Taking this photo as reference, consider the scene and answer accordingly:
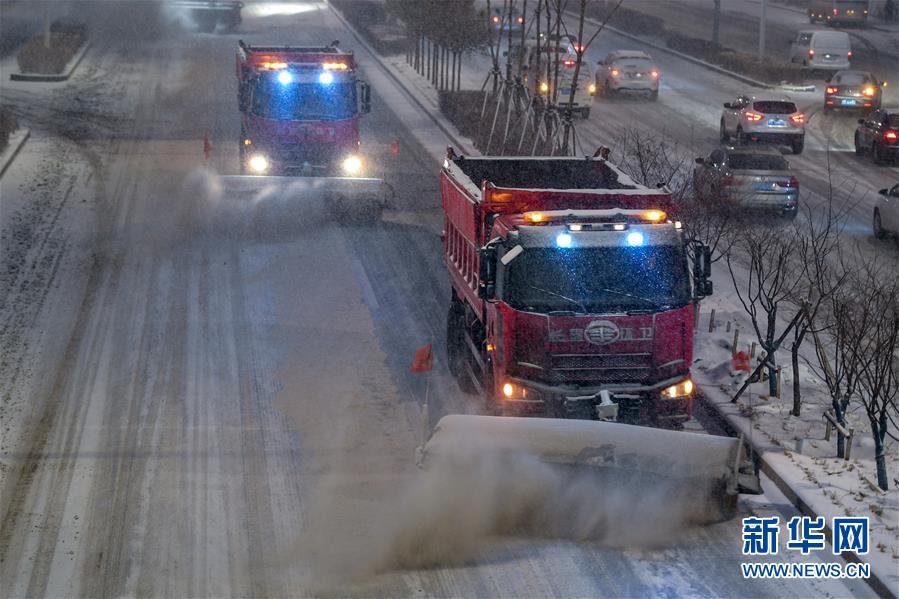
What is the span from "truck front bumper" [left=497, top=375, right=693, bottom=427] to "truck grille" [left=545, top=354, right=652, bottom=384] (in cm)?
8

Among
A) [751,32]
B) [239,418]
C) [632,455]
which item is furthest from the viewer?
[751,32]

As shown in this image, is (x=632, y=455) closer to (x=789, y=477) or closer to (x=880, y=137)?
(x=789, y=477)

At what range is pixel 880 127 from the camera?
107 ft

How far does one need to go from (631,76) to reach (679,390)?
31.3m

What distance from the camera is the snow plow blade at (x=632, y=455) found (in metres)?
10.6

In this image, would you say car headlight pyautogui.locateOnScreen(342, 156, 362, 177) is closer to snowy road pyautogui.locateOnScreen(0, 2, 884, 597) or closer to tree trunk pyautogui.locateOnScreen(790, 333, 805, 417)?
snowy road pyautogui.locateOnScreen(0, 2, 884, 597)

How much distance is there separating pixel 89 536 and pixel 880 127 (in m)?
26.8

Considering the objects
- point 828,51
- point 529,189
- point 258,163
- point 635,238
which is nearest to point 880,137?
point 258,163

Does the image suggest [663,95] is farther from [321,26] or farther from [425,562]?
[425,562]

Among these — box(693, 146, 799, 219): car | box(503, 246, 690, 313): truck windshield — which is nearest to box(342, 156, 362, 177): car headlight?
box(693, 146, 799, 219): car

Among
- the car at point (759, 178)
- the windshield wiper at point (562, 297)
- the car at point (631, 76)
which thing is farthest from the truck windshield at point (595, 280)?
the car at point (631, 76)

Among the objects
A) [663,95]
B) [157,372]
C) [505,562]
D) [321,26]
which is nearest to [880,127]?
[663,95]

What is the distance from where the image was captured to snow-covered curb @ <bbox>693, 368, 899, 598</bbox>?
32.2 ft

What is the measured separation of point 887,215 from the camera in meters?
23.2
